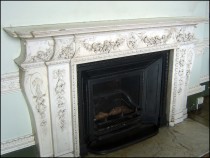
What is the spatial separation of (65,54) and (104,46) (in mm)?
279

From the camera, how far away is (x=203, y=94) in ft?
9.21

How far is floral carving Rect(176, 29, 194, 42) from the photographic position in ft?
6.66

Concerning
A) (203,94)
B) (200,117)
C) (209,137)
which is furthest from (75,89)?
(203,94)

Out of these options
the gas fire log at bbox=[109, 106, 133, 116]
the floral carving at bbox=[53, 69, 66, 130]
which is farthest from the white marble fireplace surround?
the gas fire log at bbox=[109, 106, 133, 116]

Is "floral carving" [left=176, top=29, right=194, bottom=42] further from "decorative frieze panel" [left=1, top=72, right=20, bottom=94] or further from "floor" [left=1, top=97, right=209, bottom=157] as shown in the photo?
"decorative frieze panel" [left=1, top=72, right=20, bottom=94]

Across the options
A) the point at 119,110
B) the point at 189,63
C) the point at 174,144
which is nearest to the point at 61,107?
the point at 119,110

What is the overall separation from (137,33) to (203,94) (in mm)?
1416

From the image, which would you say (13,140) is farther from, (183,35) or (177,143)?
(183,35)

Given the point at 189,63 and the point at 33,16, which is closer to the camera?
the point at 33,16

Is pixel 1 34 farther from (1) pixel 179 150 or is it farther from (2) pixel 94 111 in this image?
(1) pixel 179 150

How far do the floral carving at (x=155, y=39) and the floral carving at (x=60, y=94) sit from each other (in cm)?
66

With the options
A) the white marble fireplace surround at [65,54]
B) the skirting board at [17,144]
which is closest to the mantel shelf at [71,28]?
the white marble fireplace surround at [65,54]

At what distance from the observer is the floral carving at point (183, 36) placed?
2031 millimetres

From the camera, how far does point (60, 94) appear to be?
1.66 meters
